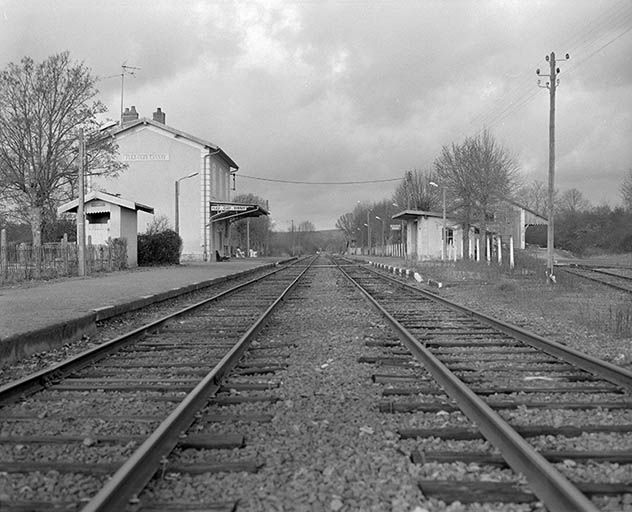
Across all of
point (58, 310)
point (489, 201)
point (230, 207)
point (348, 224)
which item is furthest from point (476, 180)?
point (348, 224)

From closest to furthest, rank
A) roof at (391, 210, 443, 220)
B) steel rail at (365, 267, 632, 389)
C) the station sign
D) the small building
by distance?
1. steel rail at (365, 267, 632, 389)
2. the small building
3. the station sign
4. roof at (391, 210, 443, 220)

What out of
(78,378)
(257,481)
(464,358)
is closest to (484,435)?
(257,481)

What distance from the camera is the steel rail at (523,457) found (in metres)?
3.08

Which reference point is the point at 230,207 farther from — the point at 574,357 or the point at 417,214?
the point at 574,357

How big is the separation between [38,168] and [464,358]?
2878cm

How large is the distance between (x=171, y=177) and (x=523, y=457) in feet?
159

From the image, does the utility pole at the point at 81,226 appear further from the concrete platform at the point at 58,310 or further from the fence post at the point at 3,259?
the concrete platform at the point at 58,310

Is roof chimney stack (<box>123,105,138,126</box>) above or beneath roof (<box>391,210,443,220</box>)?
above

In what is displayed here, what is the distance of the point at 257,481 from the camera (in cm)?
365

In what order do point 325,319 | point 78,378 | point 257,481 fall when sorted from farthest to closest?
point 325,319 → point 78,378 → point 257,481

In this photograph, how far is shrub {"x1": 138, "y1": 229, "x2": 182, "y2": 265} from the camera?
120 ft

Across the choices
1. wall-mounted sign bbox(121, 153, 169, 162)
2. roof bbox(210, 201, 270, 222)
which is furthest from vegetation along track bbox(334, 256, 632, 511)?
wall-mounted sign bbox(121, 153, 169, 162)

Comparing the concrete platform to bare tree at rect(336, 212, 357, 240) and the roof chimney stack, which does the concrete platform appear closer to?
the roof chimney stack

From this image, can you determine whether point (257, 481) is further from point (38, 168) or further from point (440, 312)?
point (38, 168)
